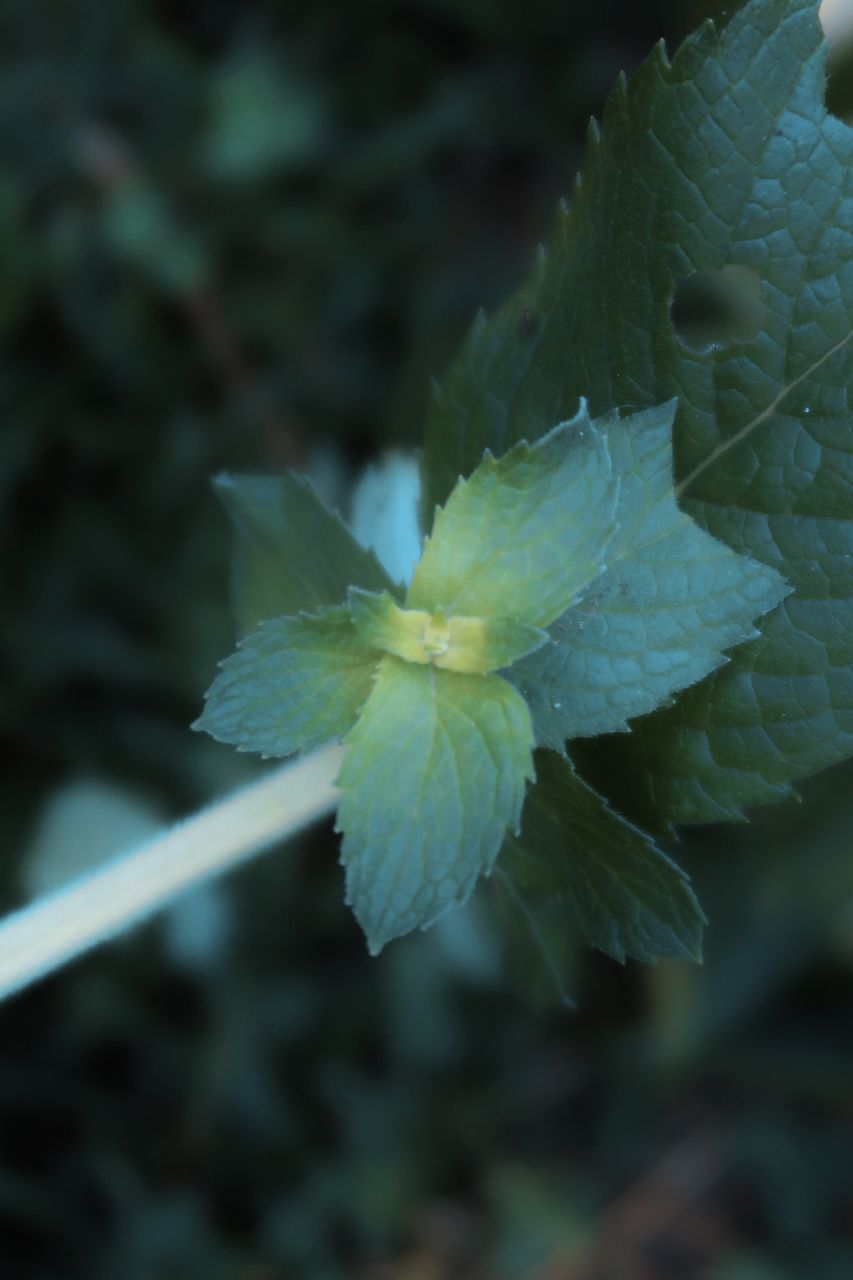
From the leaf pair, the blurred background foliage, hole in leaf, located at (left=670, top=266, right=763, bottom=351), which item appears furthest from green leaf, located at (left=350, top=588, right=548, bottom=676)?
hole in leaf, located at (left=670, top=266, right=763, bottom=351)

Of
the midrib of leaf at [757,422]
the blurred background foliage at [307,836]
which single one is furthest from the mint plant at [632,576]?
the blurred background foliage at [307,836]

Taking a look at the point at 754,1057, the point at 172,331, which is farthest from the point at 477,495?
the point at 754,1057

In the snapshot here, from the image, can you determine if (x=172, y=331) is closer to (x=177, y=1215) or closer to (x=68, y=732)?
(x=68, y=732)

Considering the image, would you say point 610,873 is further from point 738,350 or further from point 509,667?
point 738,350

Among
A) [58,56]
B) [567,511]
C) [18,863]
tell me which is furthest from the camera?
[58,56]

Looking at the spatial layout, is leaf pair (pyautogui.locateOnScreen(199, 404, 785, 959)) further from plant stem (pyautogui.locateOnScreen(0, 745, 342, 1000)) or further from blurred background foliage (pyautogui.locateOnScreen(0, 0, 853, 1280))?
blurred background foliage (pyautogui.locateOnScreen(0, 0, 853, 1280))

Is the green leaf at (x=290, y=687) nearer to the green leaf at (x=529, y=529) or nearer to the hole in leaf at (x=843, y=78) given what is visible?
the green leaf at (x=529, y=529)

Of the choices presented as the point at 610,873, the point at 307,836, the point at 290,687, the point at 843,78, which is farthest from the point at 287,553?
the point at 843,78

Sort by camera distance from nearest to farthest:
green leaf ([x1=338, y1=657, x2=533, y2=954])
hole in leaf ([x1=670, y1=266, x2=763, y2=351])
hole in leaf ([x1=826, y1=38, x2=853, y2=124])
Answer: green leaf ([x1=338, y1=657, x2=533, y2=954]) → hole in leaf ([x1=826, y1=38, x2=853, y2=124]) → hole in leaf ([x1=670, y1=266, x2=763, y2=351])
